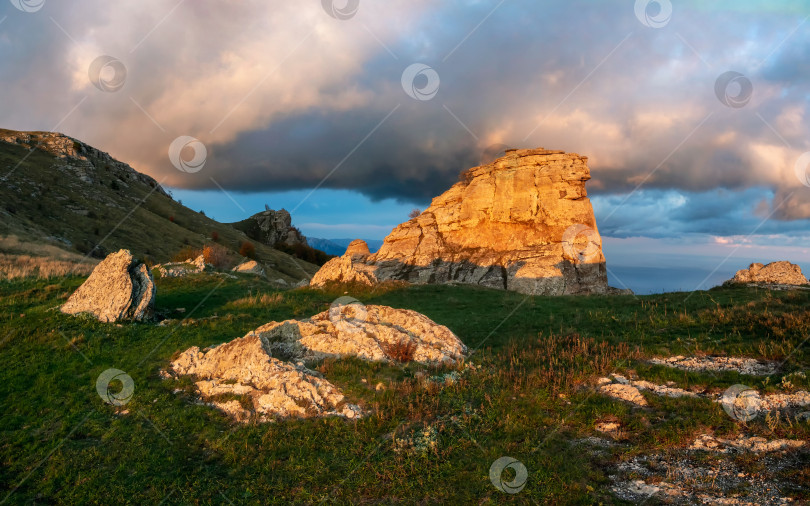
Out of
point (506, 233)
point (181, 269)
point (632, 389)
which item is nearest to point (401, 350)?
point (632, 389)

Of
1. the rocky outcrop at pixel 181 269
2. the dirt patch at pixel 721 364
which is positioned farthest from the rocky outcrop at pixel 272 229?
the dirt patch at pixel 721 364

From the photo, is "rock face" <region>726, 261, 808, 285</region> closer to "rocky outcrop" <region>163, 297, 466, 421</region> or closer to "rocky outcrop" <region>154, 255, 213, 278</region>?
"rocky outcrop" <region>163, 297, 466, 421</region>

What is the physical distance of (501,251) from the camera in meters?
64.3

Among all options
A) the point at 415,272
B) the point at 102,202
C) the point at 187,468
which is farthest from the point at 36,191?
the point at 187,468

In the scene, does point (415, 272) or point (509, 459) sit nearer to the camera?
point (509, 459)

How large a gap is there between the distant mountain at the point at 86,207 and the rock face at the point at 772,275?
185ft

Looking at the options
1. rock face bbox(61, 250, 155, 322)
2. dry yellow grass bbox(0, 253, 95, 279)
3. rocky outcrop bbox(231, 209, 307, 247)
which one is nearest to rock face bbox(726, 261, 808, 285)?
rock face bbox(61, 250, 155, 322)

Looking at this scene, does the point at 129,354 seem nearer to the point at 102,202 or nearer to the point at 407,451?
the point at 407,451

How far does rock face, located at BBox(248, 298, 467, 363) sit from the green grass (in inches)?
29.6

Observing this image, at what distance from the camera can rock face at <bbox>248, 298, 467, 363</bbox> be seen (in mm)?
12609

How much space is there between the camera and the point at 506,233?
218 feet

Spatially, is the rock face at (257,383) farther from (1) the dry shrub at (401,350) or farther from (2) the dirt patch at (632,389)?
(2) the dirt patch at (632,389)

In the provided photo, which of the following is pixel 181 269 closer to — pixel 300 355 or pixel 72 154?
pixel 300 355

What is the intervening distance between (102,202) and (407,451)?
3015 inches
